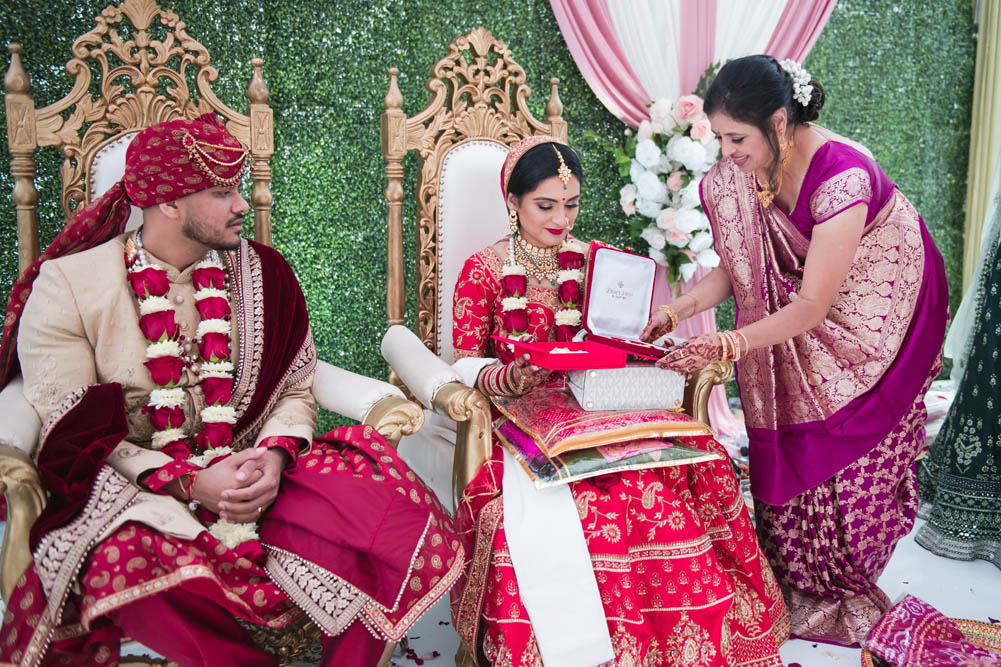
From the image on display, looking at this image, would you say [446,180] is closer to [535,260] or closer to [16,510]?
[535,260]

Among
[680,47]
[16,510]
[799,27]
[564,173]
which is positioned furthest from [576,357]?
[799,27]

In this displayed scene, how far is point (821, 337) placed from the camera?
2410 millimetres

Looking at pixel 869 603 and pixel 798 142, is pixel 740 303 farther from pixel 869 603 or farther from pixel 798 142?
pixel 869 603

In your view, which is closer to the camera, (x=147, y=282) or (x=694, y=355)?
(x=147, y=282)

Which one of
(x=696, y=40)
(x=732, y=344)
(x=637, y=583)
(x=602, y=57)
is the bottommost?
(x=637, y=583)

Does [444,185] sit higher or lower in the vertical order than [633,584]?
higher

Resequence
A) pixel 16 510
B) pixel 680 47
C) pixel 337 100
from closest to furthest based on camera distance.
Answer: pixel 16 510 < pixel 337 100 < pixel 680 47

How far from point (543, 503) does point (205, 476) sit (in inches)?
33.7

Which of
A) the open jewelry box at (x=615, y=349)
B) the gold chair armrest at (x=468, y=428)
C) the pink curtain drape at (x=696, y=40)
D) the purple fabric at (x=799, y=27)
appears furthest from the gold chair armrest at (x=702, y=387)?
the purple fabric at (x=799, y=27)

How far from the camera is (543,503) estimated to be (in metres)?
2.00

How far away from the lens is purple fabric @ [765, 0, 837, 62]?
4168 mm

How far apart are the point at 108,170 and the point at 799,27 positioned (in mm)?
3627

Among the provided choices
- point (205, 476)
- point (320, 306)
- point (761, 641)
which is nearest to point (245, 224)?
point (320, 306)

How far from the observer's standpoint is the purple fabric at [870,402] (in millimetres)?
2352
